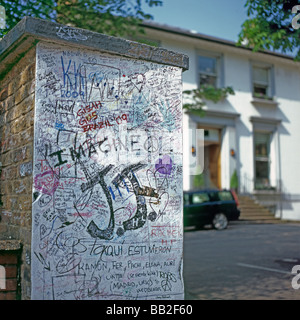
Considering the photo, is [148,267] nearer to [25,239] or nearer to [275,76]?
[25,239]

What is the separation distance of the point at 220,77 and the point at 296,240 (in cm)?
979

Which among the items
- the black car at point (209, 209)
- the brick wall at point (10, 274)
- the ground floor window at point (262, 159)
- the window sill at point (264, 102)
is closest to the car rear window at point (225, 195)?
the black car at point (209, 209)

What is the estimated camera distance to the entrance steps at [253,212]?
1780 centimetres

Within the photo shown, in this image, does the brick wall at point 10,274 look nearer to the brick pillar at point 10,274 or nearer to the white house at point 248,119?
the brick pillar at point 10,274

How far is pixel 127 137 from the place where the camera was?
3.50 meters

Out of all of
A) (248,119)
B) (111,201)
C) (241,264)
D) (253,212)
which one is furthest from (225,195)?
(111,201)

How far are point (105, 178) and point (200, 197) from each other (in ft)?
40.3

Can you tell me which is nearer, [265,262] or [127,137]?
[127,137]

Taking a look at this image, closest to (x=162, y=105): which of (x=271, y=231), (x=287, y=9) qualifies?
(x=287, y=9)

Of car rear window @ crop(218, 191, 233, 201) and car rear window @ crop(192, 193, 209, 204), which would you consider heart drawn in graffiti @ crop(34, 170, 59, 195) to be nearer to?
car rear window @ crop(192, 193, 209, 204)

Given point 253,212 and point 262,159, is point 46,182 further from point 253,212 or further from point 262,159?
point 262,159

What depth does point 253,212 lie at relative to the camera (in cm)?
1831

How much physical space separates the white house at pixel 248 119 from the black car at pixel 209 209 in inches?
91.4

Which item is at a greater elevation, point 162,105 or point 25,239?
point 162,105
